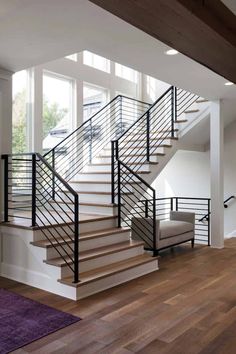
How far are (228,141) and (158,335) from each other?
18.4 ft

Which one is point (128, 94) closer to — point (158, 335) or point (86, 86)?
point (86, 86)

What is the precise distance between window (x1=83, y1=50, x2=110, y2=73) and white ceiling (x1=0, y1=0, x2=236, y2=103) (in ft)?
9.86

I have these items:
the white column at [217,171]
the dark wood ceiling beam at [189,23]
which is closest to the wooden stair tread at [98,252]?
the white column at [217,171]

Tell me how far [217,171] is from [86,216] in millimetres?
2558

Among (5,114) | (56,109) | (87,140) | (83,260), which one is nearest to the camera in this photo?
(83,260)

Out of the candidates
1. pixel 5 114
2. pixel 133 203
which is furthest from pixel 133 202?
pixel 5 114

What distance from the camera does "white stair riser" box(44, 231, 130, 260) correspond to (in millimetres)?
3847

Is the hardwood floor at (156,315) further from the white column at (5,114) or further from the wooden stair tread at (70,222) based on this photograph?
the white column at (5,114)

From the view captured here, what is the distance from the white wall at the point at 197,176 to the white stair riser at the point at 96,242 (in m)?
3.52

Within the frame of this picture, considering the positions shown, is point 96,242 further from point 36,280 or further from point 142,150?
point 142,150

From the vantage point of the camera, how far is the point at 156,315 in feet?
10.2

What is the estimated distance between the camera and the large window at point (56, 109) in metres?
6.30

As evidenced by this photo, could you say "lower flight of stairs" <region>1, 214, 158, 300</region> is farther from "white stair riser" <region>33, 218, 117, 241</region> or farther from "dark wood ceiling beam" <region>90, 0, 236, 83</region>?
"dark wood ceiling beam" <region>90, 0, 236, 83</region>

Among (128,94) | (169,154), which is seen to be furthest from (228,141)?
(128,94)
